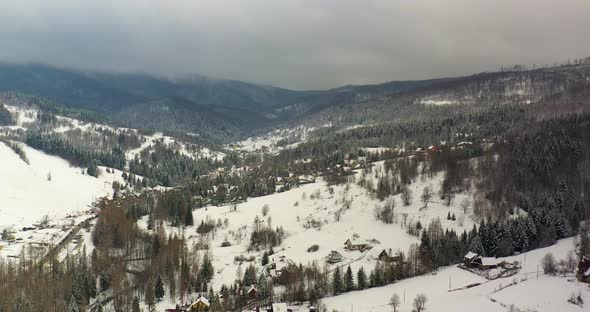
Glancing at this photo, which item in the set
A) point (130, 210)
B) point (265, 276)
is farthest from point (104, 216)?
point (265, 276)

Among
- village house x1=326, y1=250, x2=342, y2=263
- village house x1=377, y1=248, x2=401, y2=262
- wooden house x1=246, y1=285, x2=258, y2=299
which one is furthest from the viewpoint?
village house x1=326, y1=250, x2=342, y2=263

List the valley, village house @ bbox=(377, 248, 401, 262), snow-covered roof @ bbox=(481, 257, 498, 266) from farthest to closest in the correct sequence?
village house @ bbox=(377, 248, 401, 262) → snow-covered roof @ bbox=(481, 257, 498, 266) → the valley

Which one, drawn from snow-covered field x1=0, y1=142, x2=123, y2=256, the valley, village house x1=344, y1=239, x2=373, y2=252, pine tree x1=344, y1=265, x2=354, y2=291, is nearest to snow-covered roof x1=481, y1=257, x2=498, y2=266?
the valley

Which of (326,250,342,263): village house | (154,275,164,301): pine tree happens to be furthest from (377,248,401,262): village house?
(154,275,164,301): pine tree

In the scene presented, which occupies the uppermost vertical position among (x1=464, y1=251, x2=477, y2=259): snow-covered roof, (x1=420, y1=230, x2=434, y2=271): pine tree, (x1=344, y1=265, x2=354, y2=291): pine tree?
(x1=464, y1=251, x2=477, y2=259): snow-covered roof

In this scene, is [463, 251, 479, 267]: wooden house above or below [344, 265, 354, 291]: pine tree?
above

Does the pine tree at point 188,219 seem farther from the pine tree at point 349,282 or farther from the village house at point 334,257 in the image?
the pine tree at point 349,282

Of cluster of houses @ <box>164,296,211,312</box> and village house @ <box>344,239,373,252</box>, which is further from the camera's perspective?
village house @ <box>344,239,373,252</box>

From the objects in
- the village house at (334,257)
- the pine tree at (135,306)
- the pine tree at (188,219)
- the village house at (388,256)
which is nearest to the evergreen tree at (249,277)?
the village house at (334,257)

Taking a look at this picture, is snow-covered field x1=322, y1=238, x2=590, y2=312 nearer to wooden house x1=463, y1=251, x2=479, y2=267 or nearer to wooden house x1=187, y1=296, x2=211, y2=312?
wooden house x1=463, y1=251, x2=479, y2=267
